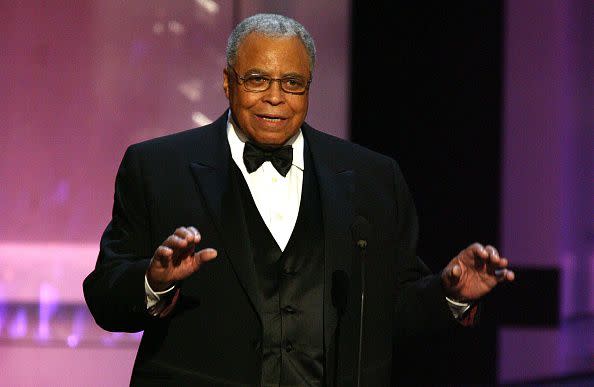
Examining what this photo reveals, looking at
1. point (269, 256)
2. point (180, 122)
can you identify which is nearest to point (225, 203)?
point (269, 256)

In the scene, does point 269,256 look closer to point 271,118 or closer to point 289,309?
point 289,309

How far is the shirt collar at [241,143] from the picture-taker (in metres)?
2.38

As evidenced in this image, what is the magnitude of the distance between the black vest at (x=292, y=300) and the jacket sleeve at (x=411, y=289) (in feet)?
0.75

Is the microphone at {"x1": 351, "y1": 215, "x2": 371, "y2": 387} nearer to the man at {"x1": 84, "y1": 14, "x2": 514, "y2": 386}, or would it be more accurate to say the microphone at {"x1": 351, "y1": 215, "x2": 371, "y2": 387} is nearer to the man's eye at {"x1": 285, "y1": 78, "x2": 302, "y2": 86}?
the man at {"x1": 84, "y1": 14, "x2": 514, "y2": 386}

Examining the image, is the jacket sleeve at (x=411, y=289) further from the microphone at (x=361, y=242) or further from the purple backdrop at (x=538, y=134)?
the purple backdrop at (x=538, y=134)

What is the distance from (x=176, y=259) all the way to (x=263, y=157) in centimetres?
48

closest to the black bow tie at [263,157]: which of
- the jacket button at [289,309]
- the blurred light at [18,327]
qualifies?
the jacket button at [289,309]

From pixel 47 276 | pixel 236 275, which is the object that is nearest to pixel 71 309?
pixel 47 276

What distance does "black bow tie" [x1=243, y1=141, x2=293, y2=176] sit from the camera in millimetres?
2338

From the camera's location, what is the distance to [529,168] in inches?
304

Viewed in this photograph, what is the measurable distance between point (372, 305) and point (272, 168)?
1.26ft

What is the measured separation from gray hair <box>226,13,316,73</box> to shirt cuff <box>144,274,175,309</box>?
57cm

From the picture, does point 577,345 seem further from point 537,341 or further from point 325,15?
point 325,15

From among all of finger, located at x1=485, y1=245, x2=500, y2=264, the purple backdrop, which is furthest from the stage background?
finger, located at x1=485, y1=245, x2=500, y2=264
